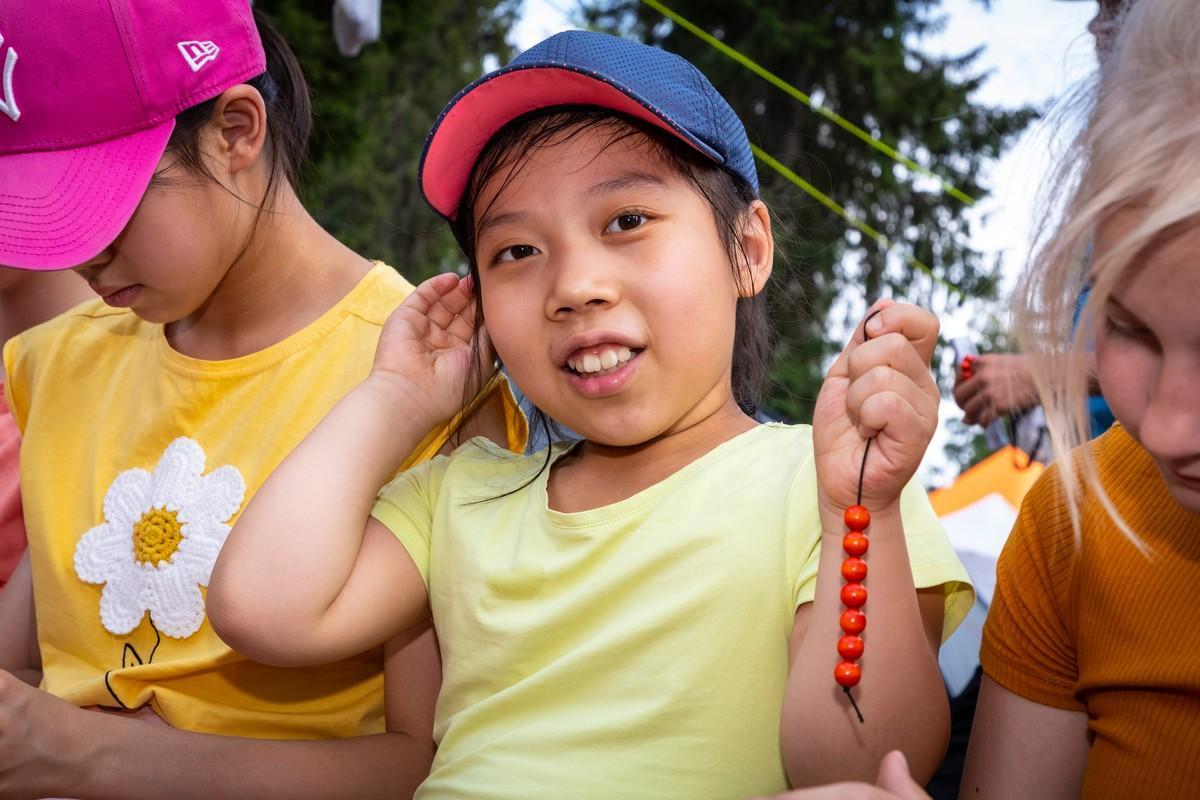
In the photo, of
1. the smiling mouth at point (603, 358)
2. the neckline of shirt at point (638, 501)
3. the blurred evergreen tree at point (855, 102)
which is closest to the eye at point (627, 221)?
the smiling mouth at point (603, 358)

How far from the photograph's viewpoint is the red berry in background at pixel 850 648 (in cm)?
109

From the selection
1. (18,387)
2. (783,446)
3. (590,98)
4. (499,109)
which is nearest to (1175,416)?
(783,446)

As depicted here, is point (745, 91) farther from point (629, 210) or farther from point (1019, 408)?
point (629, 210)

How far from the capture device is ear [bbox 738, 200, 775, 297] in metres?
1.52

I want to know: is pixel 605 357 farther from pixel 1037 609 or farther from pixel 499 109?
pixel 1037 609

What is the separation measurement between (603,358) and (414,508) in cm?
35

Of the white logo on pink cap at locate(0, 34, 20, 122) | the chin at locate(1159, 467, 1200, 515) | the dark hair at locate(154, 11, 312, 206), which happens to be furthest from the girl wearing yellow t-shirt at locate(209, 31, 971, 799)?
the white logo on pink cap at locate(0, 34, 20, 122)

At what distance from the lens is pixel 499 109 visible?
1482 mm

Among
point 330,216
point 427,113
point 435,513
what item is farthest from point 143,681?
point 427,113

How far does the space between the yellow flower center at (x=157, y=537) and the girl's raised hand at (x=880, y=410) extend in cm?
91

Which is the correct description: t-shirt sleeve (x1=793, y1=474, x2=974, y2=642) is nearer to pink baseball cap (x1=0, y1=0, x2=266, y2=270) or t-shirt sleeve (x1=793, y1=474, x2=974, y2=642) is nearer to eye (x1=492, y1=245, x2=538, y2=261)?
eye (x1=492, y1=245, x2=538, y2=261)

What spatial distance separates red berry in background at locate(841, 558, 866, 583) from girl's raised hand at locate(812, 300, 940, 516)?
58 millimetres

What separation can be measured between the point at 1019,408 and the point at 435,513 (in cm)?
137

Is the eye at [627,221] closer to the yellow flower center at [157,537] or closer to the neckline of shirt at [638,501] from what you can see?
the neckline of shirt at [638,501]
